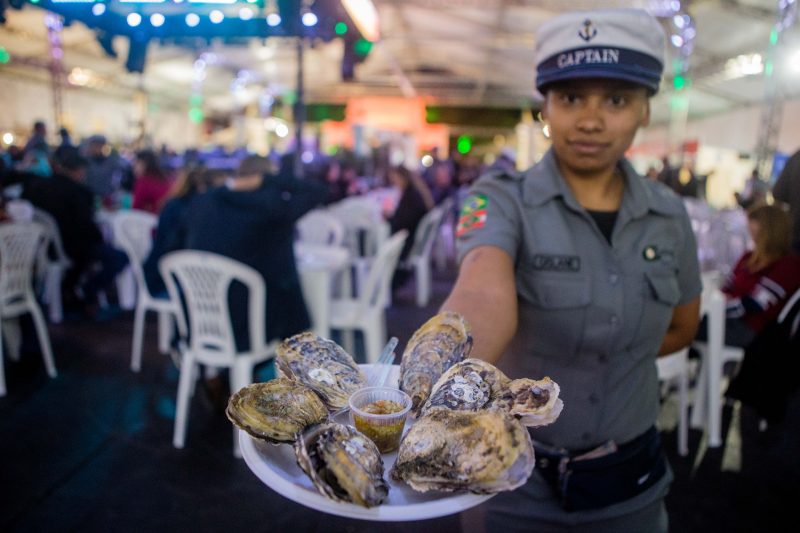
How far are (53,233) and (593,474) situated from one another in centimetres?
602

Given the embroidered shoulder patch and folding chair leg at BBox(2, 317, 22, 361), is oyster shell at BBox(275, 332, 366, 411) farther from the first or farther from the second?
folding chair leg at BBox(2, 317, 22, 361)

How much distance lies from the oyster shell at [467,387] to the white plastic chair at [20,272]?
14.6ft

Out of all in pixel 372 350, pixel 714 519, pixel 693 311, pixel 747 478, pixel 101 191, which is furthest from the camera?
pixel 101 191

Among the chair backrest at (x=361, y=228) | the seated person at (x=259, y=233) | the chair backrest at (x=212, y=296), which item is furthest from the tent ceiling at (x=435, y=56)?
the chair backrest at (x=212, y=296)

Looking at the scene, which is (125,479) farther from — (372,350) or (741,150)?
(741,150)

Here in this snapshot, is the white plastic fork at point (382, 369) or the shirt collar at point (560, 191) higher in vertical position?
the shirt collar at point (560, 191)

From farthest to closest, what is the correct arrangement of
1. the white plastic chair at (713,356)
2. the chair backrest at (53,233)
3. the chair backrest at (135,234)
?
the chair backrest at (53,233) → the chair backrest at (135,234) → the white plastic chair at (713,356)

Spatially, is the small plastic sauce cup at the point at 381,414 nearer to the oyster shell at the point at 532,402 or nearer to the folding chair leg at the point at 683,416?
the oyster shell at the point at 532,402

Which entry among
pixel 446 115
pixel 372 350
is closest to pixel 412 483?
pixel 372 350

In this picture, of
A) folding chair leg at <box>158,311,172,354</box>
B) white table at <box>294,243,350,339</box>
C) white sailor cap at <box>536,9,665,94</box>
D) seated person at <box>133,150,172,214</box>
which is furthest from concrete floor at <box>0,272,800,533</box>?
seated person at <box>133,150,172,214</box>

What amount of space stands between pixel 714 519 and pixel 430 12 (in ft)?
50.8

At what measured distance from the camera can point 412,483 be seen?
25.5 inches

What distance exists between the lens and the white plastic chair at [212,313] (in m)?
3.24

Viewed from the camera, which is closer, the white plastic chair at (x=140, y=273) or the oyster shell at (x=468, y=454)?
the oyster shell at (x=468, y=454)
